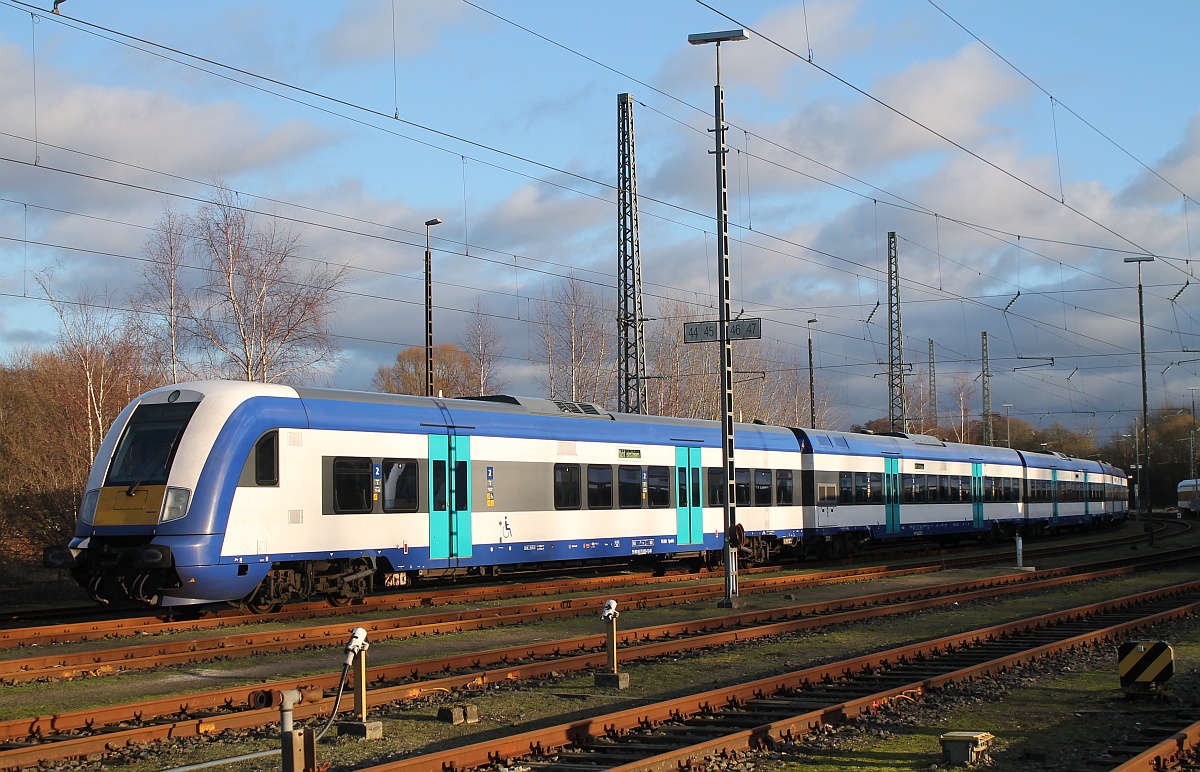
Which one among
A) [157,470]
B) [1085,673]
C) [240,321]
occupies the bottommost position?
[1085,673]

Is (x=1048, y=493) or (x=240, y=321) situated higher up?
(x=240, y=321)

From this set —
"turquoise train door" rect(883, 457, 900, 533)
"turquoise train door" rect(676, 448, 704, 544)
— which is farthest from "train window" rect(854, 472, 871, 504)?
"turquoise train door" rect(676, 448, 704, 544)

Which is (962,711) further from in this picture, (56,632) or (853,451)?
(853,451)

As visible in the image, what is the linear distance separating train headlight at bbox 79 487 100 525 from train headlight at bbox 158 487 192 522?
145 centimetres

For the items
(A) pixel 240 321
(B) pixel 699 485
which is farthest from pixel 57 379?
(B) pixel 699 485

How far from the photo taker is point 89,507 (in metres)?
17.6

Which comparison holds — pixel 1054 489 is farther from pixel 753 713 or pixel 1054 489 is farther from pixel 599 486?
pixel 753 713

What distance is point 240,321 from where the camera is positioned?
32750mm

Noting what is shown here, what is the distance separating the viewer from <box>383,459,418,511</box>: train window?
64.9 feet

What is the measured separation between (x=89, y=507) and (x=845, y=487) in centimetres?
2174

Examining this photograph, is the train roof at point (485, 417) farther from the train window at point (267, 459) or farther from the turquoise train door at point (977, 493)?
the turquoise train door at point (977, 493)

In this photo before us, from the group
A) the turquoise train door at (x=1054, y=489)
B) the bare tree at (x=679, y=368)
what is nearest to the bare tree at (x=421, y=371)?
the bare tree at (x=679, y=368)

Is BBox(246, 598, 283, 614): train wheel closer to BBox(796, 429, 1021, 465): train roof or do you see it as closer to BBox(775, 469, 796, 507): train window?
BBox(775, 469, 796, 507): train window

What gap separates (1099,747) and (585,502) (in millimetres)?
15166
